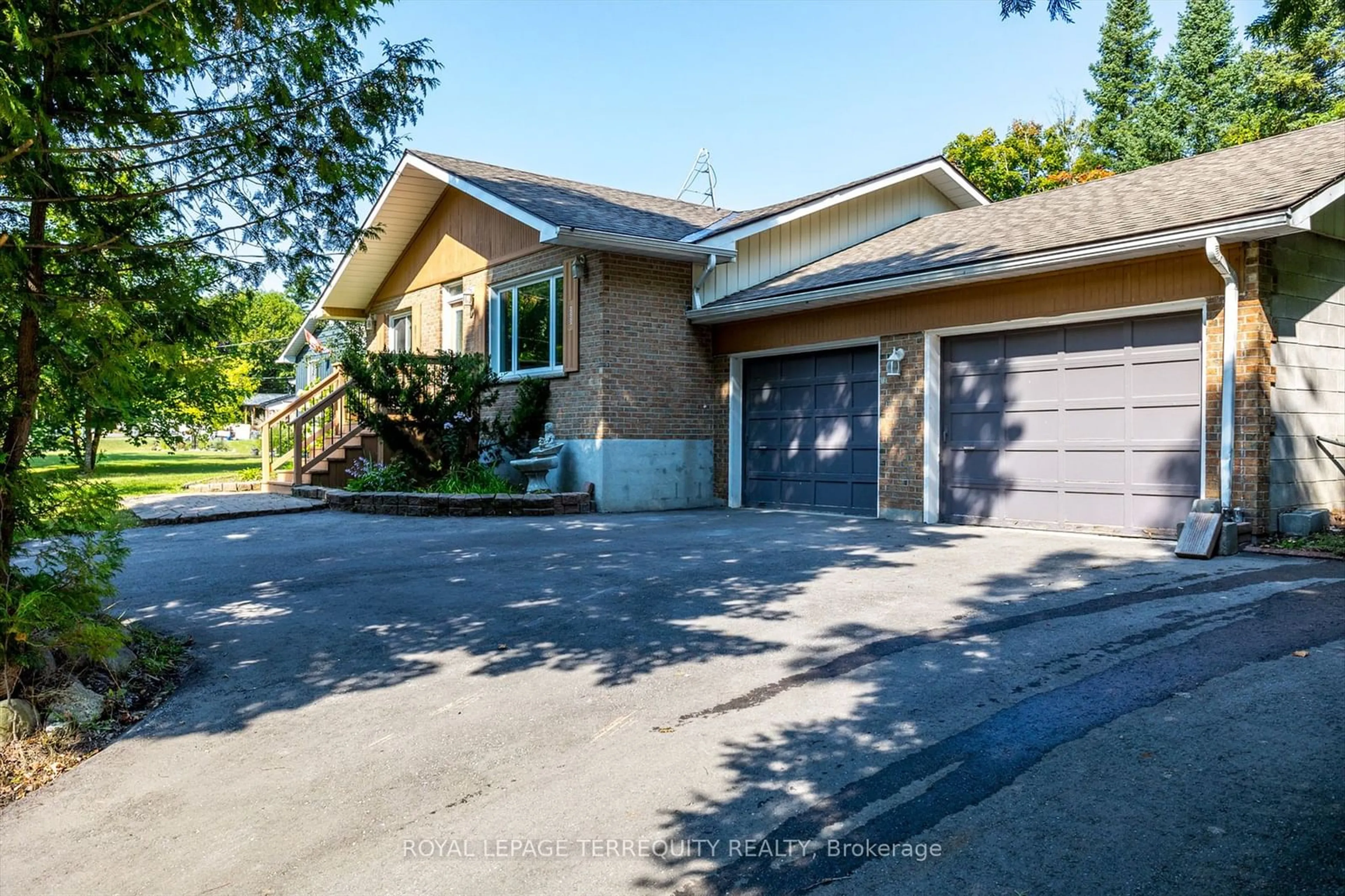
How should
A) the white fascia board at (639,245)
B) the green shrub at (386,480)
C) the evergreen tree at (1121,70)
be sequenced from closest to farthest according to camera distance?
the white fascia board at (639,245) < the green shrub at (386,480) < the evergreen tree at (1121,70)

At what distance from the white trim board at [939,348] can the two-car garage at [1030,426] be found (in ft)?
0.14

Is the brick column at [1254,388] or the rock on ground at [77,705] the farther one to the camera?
the brick column at [1254,388]

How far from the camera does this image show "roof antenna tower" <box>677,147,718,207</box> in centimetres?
1802

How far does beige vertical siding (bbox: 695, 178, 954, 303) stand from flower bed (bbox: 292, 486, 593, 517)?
12.0 feet

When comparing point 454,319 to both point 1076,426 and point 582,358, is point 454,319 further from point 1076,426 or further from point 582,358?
point 1076,426

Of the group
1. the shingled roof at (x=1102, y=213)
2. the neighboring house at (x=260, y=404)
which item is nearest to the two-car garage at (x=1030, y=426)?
the shingled roof at (x=1102, y=213)

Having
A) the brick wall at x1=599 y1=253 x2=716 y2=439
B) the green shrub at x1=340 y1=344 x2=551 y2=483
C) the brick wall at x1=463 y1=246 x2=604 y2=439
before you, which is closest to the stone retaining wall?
the green shrub at x1=340 y1=344 x2=551 y2=483

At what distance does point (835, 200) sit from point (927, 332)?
404cm

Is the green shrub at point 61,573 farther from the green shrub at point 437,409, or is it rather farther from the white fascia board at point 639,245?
the green shrub at point 437,409

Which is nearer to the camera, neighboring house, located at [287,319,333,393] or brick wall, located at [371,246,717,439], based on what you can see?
brick wall, located at [371,246,717,439]

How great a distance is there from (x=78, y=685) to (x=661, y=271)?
9.56 meters

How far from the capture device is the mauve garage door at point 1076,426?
845 cm

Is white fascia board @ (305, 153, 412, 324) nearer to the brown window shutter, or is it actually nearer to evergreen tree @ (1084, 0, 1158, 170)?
the brown window shutter

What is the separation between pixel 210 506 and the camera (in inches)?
471
